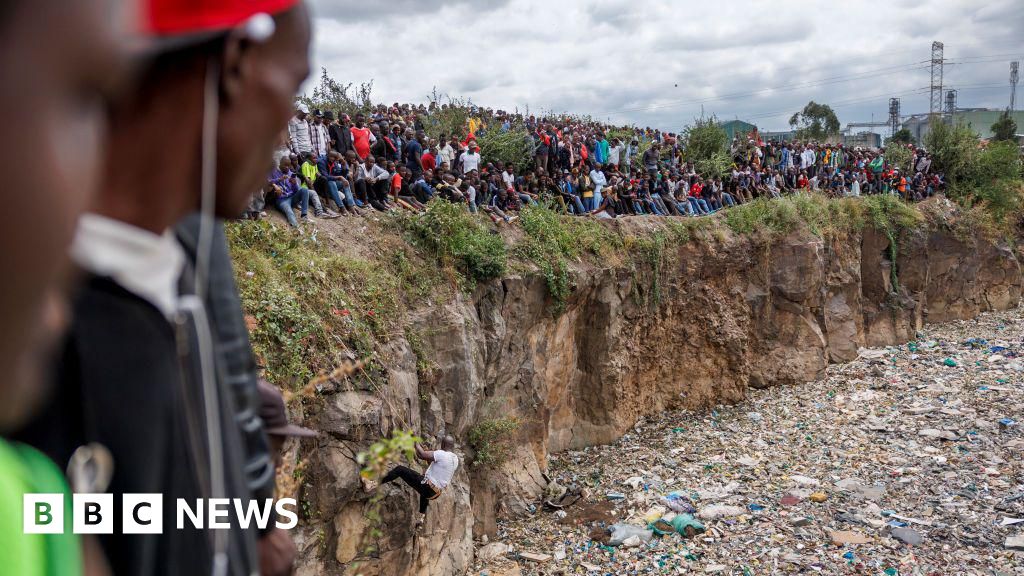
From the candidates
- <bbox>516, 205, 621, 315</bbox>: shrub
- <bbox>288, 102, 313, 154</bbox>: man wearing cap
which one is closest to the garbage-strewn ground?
<bbox>516, 205, 621, 315</bbox>: shrub

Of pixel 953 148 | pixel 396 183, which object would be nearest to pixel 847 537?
pixel 396 183

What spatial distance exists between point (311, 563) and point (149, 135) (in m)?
6.18

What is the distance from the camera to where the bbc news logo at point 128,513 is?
2.64 ft

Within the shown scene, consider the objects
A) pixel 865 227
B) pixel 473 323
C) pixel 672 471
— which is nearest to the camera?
pixel 473 323

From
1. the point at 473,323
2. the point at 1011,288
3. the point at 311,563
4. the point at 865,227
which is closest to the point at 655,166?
the point at 865,227

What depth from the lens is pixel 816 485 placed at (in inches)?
474

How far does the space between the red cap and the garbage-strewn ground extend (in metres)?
9.58

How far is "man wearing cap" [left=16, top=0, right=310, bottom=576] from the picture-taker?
939 mm

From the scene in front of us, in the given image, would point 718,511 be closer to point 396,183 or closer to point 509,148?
point 396,183

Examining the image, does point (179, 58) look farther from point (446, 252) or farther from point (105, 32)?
point (446, 252)

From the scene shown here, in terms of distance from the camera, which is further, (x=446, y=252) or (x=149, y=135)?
(x=446, y=252)

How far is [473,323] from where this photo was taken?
10.2 meters

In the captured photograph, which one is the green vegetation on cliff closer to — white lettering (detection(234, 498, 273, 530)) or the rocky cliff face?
the rocky cliff face

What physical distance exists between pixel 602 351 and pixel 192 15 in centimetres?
1337
